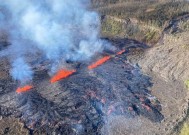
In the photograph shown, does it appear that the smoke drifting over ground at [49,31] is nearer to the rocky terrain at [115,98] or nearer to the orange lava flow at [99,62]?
the orange lava flow at [99,62]

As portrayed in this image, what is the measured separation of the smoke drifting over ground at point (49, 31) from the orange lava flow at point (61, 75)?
1784mm

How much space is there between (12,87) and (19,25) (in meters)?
22.9

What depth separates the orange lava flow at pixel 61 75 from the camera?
45.6m

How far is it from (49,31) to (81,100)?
2084cm

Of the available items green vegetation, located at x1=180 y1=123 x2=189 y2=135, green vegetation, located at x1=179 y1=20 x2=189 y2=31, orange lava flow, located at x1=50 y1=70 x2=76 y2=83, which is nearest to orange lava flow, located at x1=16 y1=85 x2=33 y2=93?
orange lava flow, located at x1=50 y1=70 x2=76 y2=83

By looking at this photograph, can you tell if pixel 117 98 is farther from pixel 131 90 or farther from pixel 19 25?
pixel 19 25

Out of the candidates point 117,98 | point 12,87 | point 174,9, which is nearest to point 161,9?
point 174,9

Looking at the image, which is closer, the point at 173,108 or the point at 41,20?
the point at 173,108

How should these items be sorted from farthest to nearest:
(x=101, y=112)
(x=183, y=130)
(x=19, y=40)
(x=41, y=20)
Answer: (x=41, y=20), (x=19, y=40), (x=101, y=112), (x=183, y=130)

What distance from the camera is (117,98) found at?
41.6 m

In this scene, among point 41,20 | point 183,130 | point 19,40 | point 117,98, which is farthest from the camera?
point 41,20

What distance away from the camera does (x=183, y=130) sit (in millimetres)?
36094

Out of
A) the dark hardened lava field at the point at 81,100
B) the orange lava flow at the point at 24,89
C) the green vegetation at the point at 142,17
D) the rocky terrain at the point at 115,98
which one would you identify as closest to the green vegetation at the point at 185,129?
the rocky terrain at the point at 115,98

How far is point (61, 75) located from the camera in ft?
153
